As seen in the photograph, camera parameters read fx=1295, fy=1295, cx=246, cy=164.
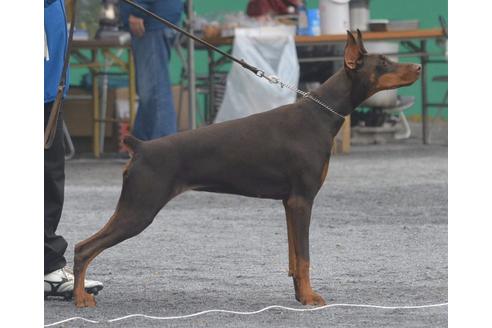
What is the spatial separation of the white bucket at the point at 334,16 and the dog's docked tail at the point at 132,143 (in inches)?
286

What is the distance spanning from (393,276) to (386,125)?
7.98 meters

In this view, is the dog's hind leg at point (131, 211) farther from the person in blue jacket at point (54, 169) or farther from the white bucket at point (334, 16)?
the white bucket at point (334, 16)

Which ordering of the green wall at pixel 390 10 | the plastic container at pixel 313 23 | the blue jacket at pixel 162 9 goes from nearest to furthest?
the blue jacket at pixel 162 9
the plastic container at pixel 313 23
the green wall at pixel 390 10

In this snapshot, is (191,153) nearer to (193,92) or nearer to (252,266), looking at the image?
(252,266)

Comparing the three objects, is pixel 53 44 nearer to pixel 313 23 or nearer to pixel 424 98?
pixel 313 23

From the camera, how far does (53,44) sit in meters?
5.34

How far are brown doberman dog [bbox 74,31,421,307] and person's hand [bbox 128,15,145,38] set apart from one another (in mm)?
5321

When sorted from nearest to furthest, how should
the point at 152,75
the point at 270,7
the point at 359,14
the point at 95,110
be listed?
1. the point at 152,75
2. the point at 95,110
3. the point at 359,14
4. the point at 270,7

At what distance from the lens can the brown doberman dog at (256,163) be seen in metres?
4.99

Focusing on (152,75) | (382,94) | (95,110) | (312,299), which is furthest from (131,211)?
(382,94)

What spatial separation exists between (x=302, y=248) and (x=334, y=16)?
7237 millimetres

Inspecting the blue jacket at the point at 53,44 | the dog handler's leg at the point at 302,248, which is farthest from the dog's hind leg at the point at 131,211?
the blue jacket at the point at 53,44

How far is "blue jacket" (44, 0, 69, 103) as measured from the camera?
530cm
